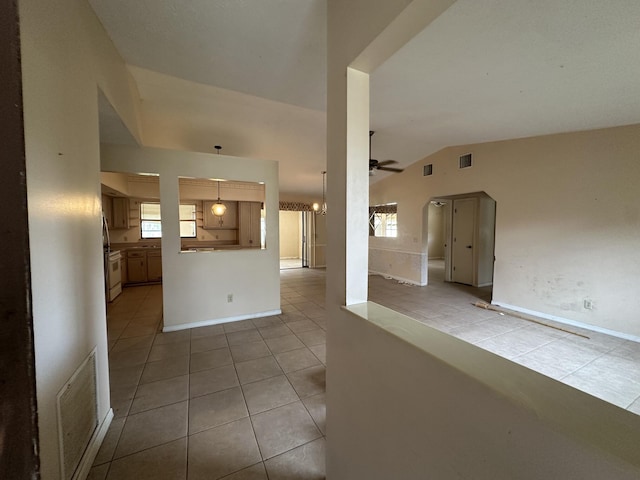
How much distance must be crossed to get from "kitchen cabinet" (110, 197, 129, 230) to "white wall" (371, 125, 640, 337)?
7.60 m

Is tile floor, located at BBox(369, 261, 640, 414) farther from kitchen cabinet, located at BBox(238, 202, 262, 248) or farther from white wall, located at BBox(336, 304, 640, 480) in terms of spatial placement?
kitchen cabinet, located at BBox(238, 202, 262, 248)

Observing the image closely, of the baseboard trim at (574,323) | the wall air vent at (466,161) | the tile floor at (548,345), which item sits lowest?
the tile floor at (548,345)

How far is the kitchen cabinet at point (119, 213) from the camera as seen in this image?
18.6 ft

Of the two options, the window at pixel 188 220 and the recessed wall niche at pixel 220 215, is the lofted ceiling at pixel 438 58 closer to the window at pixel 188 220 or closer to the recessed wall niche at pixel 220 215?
the recessed wall niche at pixel 220 215

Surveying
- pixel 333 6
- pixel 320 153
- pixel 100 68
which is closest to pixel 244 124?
pixel 320 153

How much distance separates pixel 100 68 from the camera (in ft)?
5.67

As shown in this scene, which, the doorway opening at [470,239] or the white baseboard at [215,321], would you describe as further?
the doorway opening at [470,239]

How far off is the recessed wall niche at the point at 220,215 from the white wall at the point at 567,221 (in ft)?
17.3

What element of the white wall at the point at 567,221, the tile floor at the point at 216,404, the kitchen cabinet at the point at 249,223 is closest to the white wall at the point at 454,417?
the tile floor at the point at 216,404

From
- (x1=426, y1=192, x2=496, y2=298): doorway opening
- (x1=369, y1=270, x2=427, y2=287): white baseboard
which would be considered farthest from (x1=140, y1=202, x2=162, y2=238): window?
(x1=426, y1=192, x2=496, y2=298): doorway opening

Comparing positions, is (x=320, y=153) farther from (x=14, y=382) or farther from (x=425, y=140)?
(x=14, y=382)

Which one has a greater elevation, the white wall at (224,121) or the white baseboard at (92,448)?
the white wall at (224,121)

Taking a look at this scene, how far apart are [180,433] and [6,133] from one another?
2.13 m

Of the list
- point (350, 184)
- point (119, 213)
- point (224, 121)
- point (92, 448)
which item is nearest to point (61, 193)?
point (350, 184)
